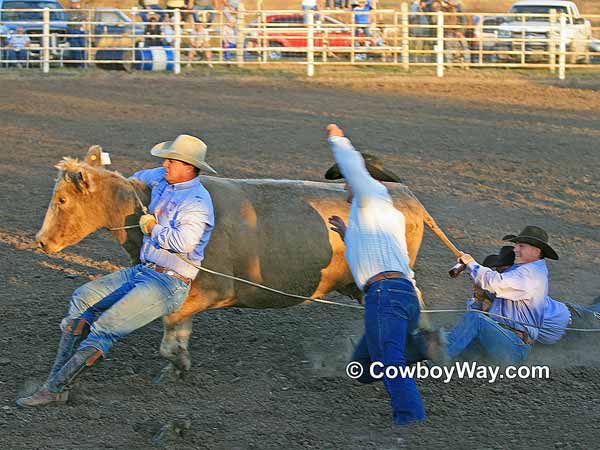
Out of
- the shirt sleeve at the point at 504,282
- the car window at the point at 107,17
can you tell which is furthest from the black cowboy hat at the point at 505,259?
the car window at the point at 107,17

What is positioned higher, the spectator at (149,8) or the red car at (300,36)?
the spectator at (149,8)

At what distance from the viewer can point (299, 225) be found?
6.11 metres

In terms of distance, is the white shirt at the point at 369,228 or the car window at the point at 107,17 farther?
the car window at the point at 107,17

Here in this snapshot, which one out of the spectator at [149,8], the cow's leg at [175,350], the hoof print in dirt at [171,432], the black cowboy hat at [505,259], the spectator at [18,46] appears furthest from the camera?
the spectator at [149,8]

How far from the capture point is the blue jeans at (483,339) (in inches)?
234

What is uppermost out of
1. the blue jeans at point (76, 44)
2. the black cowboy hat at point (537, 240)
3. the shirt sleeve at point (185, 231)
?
the blue jeans at point (76, 44)

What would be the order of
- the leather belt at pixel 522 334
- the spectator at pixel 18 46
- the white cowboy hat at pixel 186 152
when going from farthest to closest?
the spectator at pixel 18 46, the leather belt at pixel 522 334, the white cowboy hat at pixel 186 152

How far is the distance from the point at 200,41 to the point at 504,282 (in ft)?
52.9

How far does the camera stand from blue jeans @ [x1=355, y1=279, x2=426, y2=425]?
16.5 ft

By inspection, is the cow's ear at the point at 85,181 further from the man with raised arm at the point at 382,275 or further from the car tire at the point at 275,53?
the car tire at the point at 275,53

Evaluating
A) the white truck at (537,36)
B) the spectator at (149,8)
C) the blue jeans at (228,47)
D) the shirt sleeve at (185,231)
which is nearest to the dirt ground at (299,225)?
the shirt sleeve at (185,231)

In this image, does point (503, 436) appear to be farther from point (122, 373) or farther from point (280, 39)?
point (280, 39)

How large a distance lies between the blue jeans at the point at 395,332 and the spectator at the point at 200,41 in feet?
52.2

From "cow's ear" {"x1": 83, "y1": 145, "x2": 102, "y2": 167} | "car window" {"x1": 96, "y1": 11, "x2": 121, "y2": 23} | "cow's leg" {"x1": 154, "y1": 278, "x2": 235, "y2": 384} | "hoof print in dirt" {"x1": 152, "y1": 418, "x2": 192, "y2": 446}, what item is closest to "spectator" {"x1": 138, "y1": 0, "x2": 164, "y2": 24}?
"car window" {"x1": 96, "y1": 11, "x2": 121, "y2": 23}
